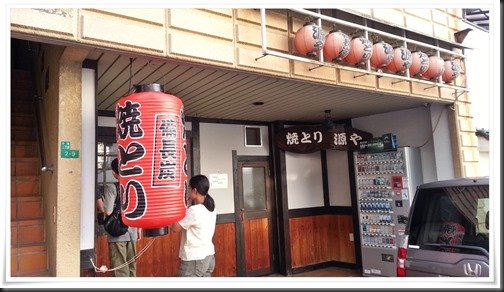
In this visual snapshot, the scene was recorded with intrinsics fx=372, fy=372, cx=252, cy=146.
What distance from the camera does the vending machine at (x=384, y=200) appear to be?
7.69 metres

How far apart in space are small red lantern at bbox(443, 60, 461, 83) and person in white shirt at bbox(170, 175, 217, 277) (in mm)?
5165

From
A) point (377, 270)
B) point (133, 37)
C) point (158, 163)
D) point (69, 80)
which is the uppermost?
point (133, 37)

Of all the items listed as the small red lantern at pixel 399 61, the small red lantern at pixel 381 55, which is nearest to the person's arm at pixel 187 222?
the small red lantern at pixel 381 55

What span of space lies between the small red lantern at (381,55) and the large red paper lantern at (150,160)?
11.8ft

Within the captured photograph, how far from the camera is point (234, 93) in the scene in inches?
239

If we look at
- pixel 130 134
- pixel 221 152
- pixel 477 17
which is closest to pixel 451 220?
pixel 130 134

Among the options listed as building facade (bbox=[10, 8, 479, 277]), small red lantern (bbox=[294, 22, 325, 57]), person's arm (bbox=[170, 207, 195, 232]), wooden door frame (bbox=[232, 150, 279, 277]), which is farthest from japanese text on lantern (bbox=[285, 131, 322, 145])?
person's arm (bbox=[170, 207, 195, 232])

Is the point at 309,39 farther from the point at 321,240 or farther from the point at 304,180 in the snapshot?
the point at 321,240

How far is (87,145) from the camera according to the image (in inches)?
169

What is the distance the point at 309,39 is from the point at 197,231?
2911mm

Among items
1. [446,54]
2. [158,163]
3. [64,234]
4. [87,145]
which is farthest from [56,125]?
[446,54]

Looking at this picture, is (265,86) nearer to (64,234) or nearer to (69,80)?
(69,80)
